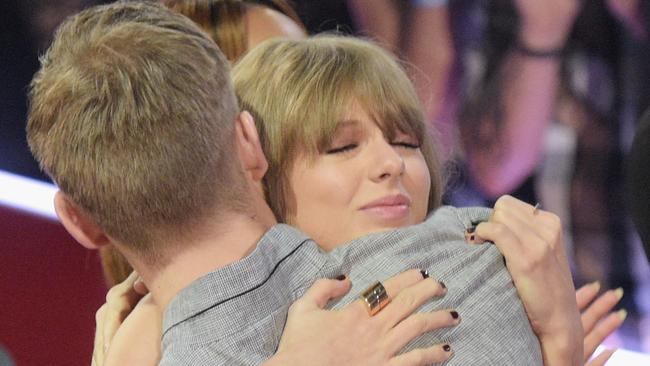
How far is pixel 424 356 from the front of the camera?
1.27 meters

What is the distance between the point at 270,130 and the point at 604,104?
1873mm

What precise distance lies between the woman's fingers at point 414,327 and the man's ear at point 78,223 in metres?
0.38

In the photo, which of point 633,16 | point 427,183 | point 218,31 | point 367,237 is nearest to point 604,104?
point 633,16

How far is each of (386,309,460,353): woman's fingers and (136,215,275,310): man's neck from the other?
0.68 feet

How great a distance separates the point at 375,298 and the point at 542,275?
31 cm

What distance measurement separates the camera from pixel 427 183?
1.62 m

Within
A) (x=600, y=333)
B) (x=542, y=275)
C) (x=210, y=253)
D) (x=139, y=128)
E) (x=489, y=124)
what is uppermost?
(x=139, y=128)

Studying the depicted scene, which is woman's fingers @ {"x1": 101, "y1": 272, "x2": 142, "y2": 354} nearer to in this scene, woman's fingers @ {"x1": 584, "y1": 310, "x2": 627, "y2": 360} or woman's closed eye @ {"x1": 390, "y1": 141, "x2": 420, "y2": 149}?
woman's closed eye @ {"x1": 390, "y1": 141, "x2": 420, "y2": 149}

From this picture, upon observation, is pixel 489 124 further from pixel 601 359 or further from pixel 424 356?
pixel 424 356

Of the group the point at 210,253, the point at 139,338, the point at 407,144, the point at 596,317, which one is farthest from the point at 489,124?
the point at 210,253

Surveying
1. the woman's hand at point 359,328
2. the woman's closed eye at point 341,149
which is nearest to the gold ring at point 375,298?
the woman's hand at point 359,328

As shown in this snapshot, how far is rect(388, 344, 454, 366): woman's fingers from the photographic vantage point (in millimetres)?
1260

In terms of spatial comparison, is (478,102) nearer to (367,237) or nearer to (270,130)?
(270,130)

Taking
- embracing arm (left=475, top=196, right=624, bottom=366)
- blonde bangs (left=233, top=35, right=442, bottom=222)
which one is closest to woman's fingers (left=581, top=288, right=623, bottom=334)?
embracing arm (left=475, top=196, right=624, bottom=366)
